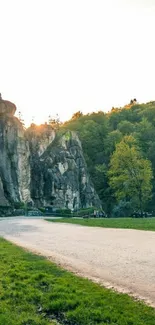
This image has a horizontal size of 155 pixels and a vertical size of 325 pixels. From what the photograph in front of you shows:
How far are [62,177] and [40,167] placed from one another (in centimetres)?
493

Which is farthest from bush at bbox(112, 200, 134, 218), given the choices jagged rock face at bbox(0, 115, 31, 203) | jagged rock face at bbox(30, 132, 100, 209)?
jagged rock face at bbox(0, 115, 31, 203)

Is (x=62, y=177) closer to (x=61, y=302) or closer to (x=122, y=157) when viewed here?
(x=122, y=157)

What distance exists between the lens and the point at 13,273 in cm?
1011

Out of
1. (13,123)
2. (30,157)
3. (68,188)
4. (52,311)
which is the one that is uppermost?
(13,123)

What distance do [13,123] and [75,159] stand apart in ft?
58.9

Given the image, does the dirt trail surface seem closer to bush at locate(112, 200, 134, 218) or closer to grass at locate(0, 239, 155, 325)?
grass at locate(0, 239, 155, 325)

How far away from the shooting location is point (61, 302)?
7219 mm

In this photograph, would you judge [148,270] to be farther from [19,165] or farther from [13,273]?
[19,165]

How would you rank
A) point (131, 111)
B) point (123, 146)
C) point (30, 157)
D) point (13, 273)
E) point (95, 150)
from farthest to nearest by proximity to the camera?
1. point (131, 111)
2. point (95, 150)
3. point (30, 157)
4. point (123, 146)
5. point (13, 273)

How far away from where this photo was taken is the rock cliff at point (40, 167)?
6053 cm

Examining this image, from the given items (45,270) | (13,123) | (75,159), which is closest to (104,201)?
(75,159)

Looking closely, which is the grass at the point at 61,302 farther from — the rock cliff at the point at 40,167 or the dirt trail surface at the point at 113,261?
the rock cliff at the point at 40,167

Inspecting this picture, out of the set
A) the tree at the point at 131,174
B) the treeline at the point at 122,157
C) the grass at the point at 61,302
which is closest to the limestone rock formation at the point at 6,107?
the treeline at the point at 122,157

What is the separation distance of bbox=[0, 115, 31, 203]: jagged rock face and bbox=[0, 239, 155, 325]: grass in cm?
4836
